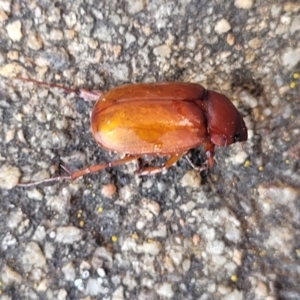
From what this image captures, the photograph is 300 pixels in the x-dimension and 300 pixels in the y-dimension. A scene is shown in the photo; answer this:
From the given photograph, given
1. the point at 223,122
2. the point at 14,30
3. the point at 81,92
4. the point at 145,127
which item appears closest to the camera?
the point at 145,127

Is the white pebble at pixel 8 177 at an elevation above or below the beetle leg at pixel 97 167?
below

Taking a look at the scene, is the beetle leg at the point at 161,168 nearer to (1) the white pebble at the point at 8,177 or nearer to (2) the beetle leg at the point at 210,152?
(2) the beetle leg at the point at 210,152

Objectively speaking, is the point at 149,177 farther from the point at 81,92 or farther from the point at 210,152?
the point at 81,92

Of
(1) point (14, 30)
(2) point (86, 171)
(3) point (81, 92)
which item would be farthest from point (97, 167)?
(1) point (14, 30)

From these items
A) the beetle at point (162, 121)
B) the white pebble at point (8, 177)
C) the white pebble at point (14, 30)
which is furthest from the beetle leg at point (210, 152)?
the white pebble at point (14, 30)

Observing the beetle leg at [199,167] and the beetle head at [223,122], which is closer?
the beetle head at [223,122]

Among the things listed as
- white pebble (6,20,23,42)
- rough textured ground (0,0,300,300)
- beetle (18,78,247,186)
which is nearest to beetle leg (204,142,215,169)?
beetle (18,78,247,186)

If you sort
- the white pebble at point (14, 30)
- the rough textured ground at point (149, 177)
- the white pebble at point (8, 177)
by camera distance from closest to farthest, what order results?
1. the rough textured ground at point (149, 177)
2. the white pebble at point (8, 177)
3. the white pebble at point (14, 30)
